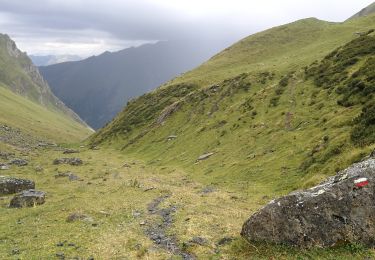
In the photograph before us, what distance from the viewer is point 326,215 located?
20125mm

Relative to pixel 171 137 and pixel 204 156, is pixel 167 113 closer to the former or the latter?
pixel 171 137

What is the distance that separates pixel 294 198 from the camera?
2130 centimetres

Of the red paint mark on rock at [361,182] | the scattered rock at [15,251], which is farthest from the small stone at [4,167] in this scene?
the red paint mark on rock at [361,182]

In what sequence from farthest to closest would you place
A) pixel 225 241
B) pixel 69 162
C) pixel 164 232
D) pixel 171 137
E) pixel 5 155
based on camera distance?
pixel 171 137 < pixel 5 155 < pixel 69 162 < pixel 164 232 < pixel 225 241

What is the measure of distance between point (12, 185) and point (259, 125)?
35904 millimetres

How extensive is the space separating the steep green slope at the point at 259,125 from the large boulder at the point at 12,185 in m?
21.6

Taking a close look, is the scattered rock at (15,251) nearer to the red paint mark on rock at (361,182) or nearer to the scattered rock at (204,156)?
the red paint mark on rock at (361,182)

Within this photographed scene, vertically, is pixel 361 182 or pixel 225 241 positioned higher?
pixel 361 182

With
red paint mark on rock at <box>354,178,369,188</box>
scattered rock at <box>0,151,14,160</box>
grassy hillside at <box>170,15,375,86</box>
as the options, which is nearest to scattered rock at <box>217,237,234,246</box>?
red paint mark on rock at <box>354,178,369,188</box>

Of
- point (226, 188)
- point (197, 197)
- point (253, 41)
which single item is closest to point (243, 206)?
point (197, 197)

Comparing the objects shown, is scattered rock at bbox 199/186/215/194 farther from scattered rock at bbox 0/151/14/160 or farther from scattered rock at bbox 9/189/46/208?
scattered rock at bbox 0/151/14/160

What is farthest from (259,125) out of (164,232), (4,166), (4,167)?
(4,166)

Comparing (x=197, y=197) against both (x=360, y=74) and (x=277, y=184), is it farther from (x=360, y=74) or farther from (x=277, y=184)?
(x=360, y=74)

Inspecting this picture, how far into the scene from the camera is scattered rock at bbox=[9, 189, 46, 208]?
40031 millimetres
